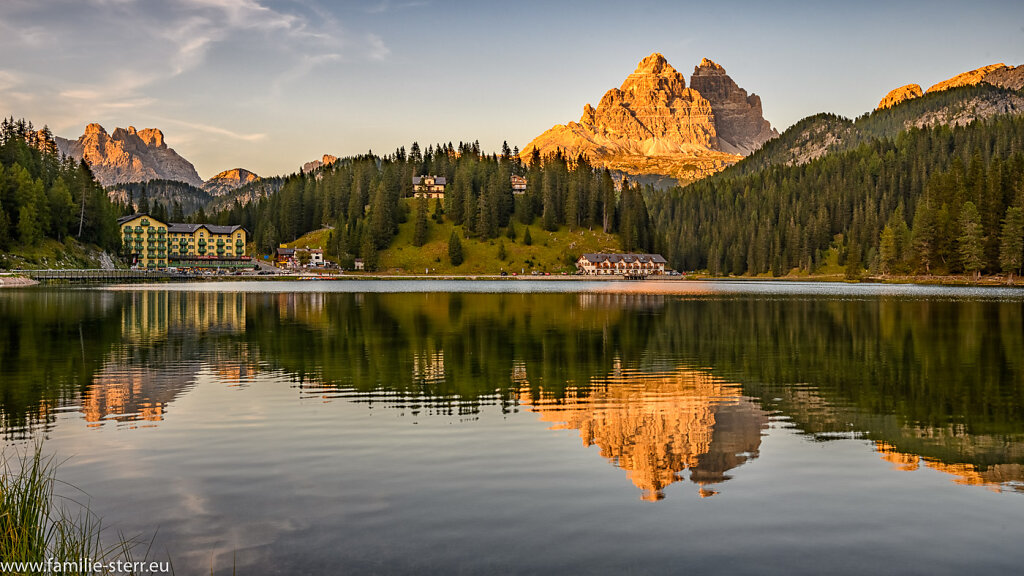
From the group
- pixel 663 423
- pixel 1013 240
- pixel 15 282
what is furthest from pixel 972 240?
pixel 15 282

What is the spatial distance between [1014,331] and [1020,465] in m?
42.8

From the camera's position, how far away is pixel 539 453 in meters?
18.4

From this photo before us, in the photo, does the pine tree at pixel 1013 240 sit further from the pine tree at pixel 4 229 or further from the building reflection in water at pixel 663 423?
the pine tree at pixel 4 229

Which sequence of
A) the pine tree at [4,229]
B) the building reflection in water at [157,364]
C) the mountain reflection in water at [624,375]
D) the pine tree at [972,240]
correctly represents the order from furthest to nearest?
1. the pine tree at [972,240]
2. the pine tree at [4,229]
3. the building reflection in water at [157,364]
4. the mountain reflection in water at [624,375]

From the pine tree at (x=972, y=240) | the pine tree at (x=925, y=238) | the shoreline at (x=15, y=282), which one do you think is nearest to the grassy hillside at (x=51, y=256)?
the shoreline at (x=15, y=282)

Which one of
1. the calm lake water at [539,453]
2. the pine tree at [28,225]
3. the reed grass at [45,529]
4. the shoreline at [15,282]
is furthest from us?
the pine tree at [28,225]

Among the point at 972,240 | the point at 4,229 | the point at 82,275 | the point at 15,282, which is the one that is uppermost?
the point at 4,229

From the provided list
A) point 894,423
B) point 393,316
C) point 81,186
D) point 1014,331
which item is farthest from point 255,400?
point 81,186

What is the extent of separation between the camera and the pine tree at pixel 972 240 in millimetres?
161375

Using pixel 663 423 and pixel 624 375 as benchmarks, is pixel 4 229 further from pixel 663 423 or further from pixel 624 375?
pixel 663 423

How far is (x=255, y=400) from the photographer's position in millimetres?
26203

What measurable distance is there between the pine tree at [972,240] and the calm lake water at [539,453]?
142 metres

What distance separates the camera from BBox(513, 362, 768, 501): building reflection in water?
56.0 feet

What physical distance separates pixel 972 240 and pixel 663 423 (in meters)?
174
